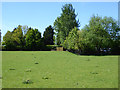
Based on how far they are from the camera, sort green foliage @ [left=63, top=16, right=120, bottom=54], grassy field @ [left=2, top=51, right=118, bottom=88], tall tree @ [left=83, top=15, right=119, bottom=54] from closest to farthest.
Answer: grassy field @ [left=2, top=51, right=118, bottom=88] < tall tree @ [left=83, top=15, right=119, bottom=54] < green foliage @ [left=63, top=16, right=120, bottom=54]

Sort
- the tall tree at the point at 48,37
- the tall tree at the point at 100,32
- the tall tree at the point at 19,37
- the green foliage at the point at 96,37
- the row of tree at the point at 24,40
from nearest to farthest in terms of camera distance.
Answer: the tall tree at the point at 100,32 < the green foliage at the point at 96,37 < the row of tree at the point at 24,40 < the tall tree at the point at 19,37 < the tall tree at the point at 48,37

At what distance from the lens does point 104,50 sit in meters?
45.1

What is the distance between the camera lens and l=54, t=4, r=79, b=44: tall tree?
53875 mm

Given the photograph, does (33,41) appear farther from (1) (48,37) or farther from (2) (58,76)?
(2) (58,76)

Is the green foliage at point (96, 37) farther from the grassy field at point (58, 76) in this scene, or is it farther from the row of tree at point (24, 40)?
the grassy field at point (58, 76)

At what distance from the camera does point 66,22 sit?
5375 cm

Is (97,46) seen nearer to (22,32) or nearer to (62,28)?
(62,28)

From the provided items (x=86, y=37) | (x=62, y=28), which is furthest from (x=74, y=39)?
(x=62, y=28)

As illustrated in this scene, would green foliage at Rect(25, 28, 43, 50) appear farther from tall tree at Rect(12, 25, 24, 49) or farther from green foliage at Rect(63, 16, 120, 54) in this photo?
green foliage at Rect(63, 16, 120, 54)

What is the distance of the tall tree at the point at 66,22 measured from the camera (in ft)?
177

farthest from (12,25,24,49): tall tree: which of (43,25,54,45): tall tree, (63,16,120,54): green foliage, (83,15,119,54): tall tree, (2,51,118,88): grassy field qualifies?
(2,51,118,88): grassy field

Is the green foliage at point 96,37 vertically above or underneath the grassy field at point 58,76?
above

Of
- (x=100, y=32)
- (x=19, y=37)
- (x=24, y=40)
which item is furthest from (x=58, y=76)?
(x=19, y=37)

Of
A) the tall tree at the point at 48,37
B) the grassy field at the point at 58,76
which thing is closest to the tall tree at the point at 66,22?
the tall tree at the point at 48,37
